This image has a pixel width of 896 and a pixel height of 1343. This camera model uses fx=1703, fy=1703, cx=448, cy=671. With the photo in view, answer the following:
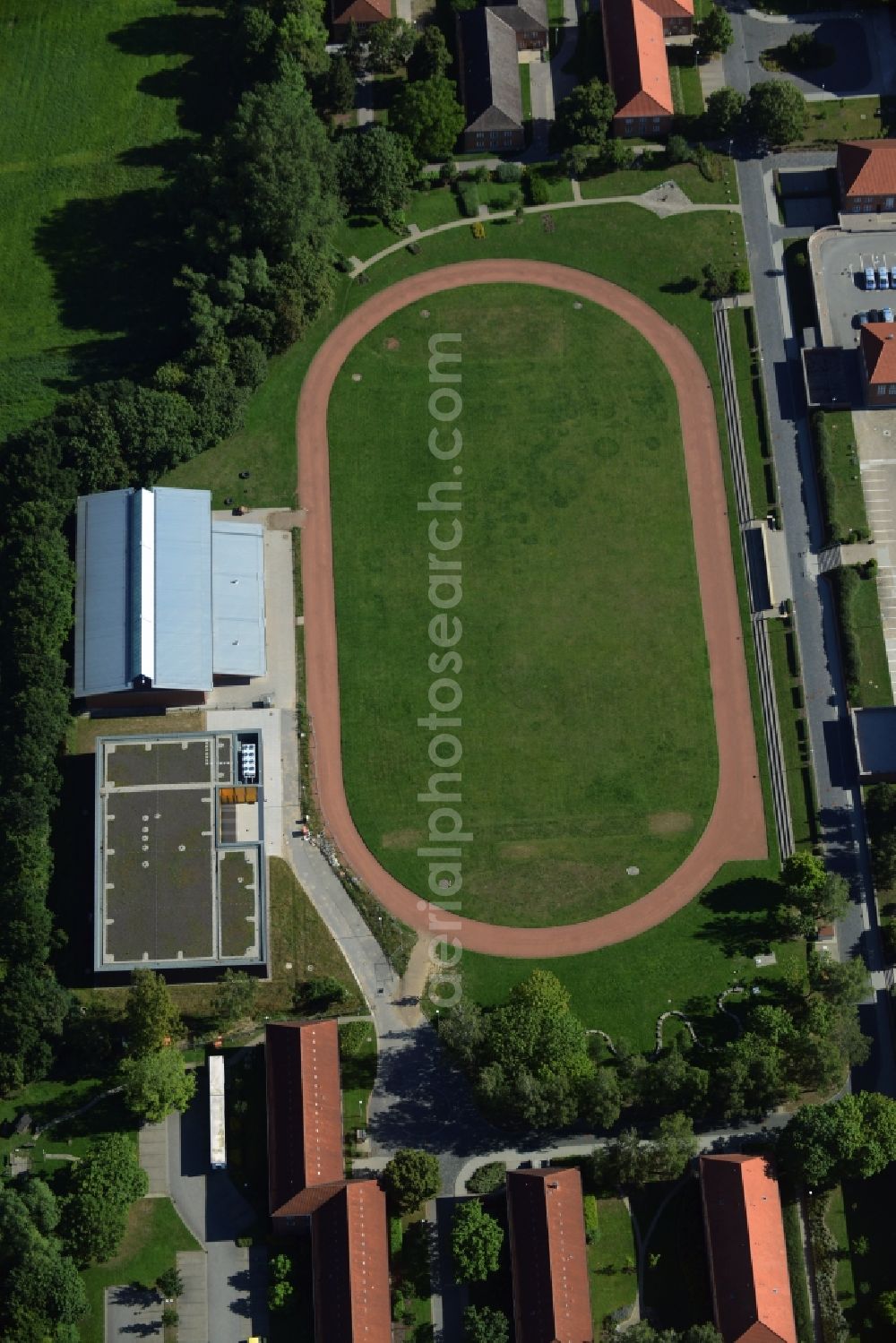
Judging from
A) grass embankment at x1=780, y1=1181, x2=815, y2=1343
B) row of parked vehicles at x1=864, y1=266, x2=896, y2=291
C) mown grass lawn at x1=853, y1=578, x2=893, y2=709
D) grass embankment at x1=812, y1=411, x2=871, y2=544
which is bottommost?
grass embankment at x1=780, y1=1181, x2=815, y2=1343

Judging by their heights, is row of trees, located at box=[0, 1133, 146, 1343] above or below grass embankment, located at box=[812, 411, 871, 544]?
below

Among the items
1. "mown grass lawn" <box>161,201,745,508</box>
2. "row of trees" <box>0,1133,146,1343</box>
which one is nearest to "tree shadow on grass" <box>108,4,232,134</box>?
"mown grass lawn" <box>161,201,745,508</box>

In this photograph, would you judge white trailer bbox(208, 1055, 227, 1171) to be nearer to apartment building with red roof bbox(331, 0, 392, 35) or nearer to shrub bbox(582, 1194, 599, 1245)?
shrub bbox(582, 1194, 599, 1245)

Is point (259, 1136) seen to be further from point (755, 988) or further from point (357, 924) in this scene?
point (755, 988)

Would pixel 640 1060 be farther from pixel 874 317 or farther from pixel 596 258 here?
pixel 596 258

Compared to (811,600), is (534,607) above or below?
above

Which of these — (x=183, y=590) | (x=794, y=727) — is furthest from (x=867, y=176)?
(x=183, y=590)
